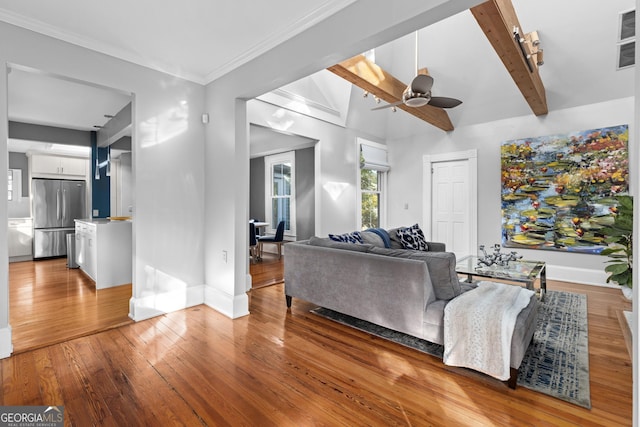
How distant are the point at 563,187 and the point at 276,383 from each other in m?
5.06

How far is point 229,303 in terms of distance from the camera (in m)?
3.25

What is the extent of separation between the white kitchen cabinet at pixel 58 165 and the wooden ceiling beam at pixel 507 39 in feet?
25.8

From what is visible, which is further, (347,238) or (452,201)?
(452,201)

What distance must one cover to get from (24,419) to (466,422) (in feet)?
7.99

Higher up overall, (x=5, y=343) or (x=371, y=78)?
(x=371, y=78)

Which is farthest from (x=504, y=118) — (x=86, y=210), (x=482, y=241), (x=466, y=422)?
(x=86, y=210)

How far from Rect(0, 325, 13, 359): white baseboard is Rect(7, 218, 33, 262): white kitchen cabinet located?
5.18 m

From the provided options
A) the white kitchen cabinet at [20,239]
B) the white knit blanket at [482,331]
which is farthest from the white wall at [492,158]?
the white kitchen cabinet at [20,239]

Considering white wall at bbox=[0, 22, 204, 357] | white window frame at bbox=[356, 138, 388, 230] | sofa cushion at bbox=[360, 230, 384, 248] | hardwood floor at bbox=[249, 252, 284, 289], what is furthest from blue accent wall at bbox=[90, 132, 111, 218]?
sofa cushion at bbox=[360, 230, 384, 248]

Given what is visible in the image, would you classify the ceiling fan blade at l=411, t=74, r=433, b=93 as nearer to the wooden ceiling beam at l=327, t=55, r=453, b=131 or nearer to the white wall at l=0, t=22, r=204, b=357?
the wooden ceiling beam at l=327, t=55, r=453, b=131

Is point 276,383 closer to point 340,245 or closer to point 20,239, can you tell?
point 340,245

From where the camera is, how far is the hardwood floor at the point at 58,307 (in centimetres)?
275

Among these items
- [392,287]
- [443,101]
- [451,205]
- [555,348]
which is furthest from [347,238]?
[451,205]

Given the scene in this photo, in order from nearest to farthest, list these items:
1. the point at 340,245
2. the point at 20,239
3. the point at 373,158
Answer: the point at 340,245, the point at 20,239, the point at 373,158
